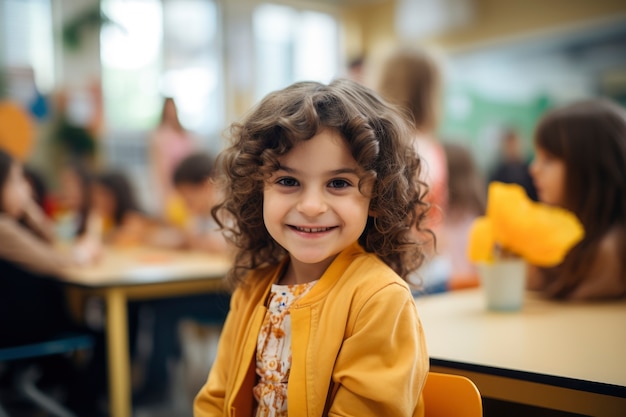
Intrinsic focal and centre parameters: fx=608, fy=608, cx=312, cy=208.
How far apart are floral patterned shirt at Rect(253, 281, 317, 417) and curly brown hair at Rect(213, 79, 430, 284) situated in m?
0.14

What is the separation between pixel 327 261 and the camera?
45.3 inches

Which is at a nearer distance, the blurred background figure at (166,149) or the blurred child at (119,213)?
the blurred child at (119,213)

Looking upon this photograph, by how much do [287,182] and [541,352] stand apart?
63 cm

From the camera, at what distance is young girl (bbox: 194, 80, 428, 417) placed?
0.97 m

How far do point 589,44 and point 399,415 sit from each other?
5.26 m

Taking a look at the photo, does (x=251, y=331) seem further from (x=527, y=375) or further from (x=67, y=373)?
(x=67, y=373)

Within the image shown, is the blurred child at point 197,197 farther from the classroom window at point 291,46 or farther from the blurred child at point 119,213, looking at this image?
the classroom window at point 291,46

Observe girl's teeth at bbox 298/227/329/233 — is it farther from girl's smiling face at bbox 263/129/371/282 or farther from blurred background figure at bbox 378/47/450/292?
blurred background figure at bbox 378/47/450/292

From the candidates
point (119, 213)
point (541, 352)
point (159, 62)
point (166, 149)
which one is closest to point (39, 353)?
point (119, 213)

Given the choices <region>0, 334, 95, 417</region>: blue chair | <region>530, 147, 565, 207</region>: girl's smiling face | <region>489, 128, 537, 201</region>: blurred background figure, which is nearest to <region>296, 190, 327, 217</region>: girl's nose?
<region>530, 147, 565, 207</region>: girl's smiling face

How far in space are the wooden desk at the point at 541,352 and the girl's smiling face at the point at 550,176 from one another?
328 millimetres

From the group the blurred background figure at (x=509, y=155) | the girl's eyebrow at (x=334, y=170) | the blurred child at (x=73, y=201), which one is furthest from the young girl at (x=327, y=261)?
the blurred background figure at (x=509, y=155)

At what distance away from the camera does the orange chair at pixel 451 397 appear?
3.34 ft

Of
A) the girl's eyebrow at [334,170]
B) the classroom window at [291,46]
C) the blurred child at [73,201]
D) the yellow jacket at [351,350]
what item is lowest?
the blurred child at [73,201]
